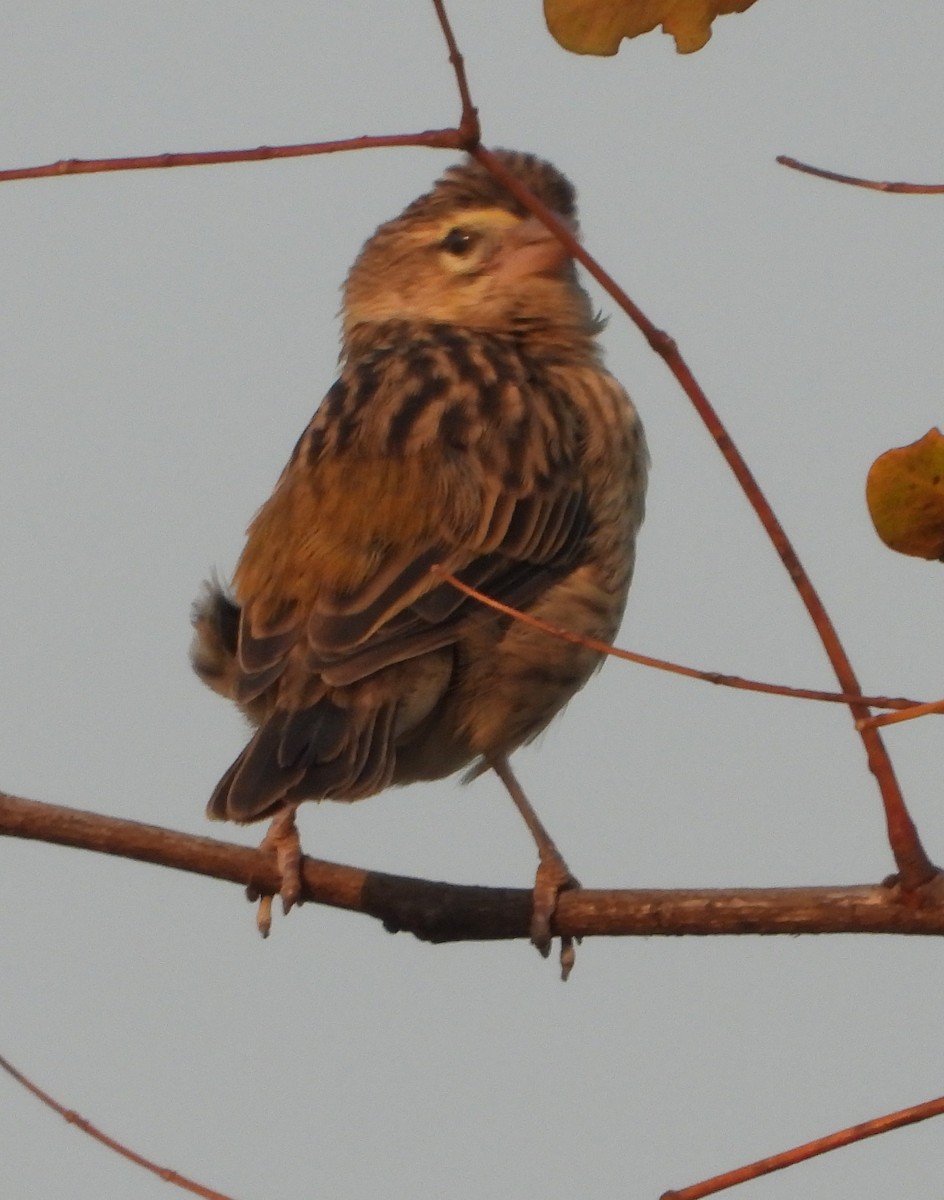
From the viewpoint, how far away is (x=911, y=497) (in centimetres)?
248

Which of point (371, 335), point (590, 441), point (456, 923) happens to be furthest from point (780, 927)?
point (371, 335)

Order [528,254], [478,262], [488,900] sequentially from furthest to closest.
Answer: [478,262] → [528,254] → [488,900]

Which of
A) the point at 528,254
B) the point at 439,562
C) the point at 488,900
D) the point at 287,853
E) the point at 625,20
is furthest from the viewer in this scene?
the point at 528,254

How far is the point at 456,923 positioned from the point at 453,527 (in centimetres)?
105

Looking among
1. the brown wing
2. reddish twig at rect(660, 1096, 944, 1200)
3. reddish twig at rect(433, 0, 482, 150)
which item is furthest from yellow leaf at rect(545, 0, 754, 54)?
the brown wing

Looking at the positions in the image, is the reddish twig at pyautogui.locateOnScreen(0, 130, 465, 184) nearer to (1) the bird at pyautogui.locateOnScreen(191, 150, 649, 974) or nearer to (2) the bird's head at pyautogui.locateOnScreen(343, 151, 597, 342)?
(1) the bird at pyautogui.locateOnScreen(191, 150, 649, 974)

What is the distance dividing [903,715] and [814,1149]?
532 mm

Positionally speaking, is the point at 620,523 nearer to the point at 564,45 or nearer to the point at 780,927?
the point at 780,927

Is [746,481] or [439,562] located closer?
[746,481]

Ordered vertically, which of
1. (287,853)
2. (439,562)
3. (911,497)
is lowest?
(911,497)

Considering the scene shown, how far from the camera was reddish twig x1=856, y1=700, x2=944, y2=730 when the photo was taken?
236 centimetres

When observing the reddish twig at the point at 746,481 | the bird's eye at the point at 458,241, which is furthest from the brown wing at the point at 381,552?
the reddish twig at the point at 746,481

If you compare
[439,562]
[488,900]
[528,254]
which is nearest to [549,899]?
[488,900]

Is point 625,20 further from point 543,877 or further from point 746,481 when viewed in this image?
point 543,877
